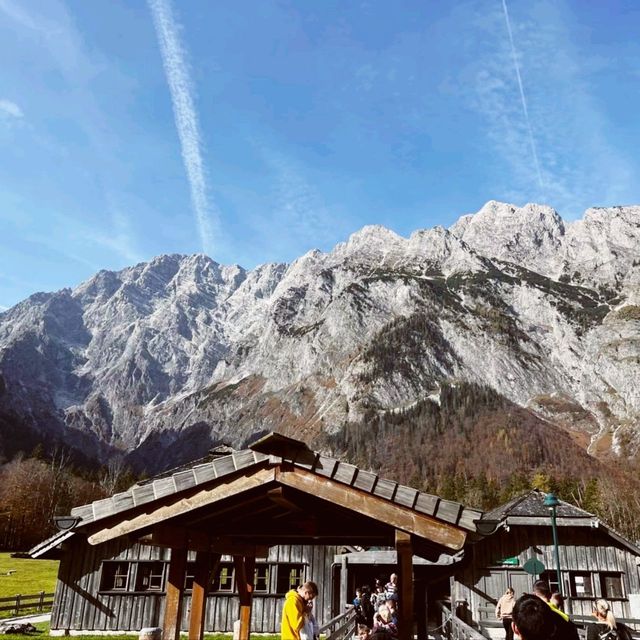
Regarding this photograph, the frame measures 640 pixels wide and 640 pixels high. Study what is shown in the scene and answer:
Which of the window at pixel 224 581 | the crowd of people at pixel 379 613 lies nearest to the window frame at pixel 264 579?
the window at pixel 224 581

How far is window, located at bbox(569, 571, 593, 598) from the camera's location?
2408 centimetres

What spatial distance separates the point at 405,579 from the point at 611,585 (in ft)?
73.4

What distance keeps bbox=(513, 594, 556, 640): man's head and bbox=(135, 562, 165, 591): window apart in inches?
865

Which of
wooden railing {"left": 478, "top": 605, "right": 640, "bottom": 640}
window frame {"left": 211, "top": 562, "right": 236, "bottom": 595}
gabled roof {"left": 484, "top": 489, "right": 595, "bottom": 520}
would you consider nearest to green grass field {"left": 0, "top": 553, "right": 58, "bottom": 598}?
window frame {"left": 211, "top": 562, "right": 236, "bottom": 595}

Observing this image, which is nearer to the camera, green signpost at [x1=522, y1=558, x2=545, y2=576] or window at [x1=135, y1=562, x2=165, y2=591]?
green signpost at [x1=522, y1=558, x2=545, y2=576]

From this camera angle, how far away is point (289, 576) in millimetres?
23641

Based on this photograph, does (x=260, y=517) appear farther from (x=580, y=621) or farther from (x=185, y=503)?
(x=580, y=621)

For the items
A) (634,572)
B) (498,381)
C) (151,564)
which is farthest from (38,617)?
(498,381)

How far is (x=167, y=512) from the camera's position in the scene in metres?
6.83

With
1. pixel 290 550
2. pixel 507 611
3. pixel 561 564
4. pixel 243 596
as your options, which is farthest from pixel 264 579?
pixel 243 596

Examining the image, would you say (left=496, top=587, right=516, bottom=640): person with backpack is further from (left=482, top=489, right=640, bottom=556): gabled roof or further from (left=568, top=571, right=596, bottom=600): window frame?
(left=568, top=571, right=596, bottom=600): window frame

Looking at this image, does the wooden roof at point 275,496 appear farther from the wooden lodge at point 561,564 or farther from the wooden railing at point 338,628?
the wooden lodge at point 561,564

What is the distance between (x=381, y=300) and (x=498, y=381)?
4814 centimetres

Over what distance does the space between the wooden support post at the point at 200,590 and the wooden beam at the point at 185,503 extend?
189 centimetres
